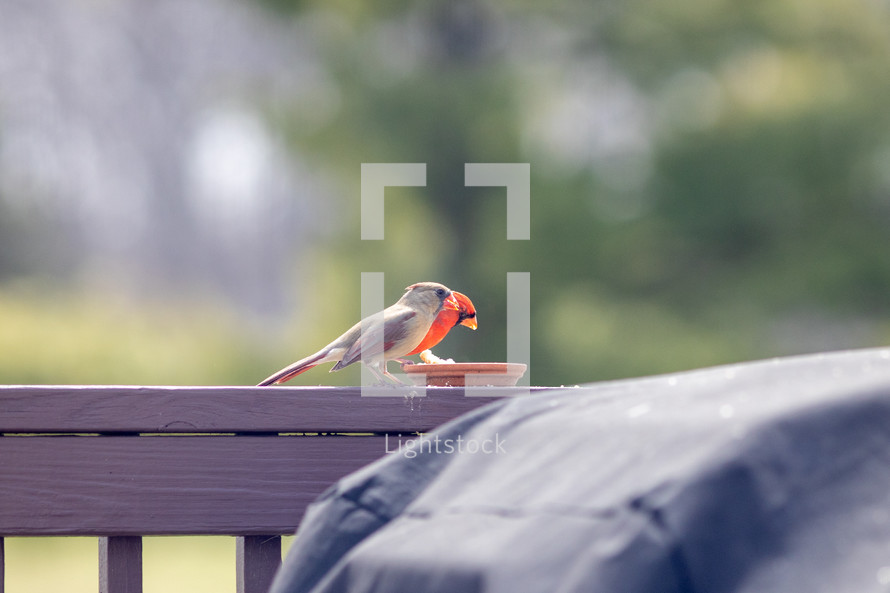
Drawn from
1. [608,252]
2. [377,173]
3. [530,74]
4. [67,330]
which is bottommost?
[67,330]

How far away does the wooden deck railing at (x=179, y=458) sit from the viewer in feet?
3.36

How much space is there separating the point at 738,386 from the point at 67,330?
628 cm

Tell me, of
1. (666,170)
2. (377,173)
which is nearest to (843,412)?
(377,173)

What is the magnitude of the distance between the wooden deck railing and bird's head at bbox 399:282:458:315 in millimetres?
573

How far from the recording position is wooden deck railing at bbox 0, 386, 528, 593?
1023mm

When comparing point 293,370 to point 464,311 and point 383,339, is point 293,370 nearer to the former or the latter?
point 383,339

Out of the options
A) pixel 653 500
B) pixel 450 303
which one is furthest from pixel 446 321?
pixel 653 500

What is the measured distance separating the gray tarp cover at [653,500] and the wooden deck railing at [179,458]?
58 centimetres

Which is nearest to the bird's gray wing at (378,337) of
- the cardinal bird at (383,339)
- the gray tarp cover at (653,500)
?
the cardinal bird at (383,339)

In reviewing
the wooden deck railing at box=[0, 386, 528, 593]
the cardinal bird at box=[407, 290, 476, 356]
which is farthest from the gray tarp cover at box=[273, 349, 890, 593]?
the cardinal bird at box=[407, 290, 476, 356]

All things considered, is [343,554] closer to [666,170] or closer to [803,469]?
[803,469]

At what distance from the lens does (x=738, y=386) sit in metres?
0.45

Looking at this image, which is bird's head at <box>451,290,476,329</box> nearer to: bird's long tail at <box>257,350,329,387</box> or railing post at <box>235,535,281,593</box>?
bird's long tail at <box>257,350,329,387</box>

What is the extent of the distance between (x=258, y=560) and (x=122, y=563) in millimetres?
161
